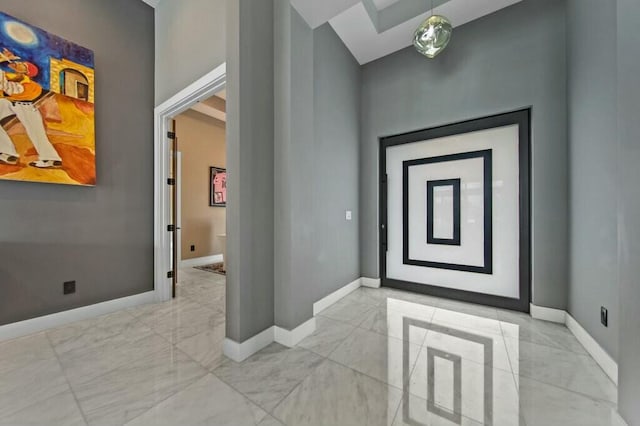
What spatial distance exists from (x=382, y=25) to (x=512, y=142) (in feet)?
6.65

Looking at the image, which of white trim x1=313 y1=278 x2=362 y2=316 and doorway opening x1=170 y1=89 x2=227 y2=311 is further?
doorway opening x1=170 y1=89 x2=227 y2=311

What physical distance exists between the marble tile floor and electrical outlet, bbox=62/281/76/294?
1.06 ft

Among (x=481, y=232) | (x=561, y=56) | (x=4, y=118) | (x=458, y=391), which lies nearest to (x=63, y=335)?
(x=4, y=118)

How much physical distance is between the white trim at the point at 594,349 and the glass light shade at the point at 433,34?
2.79m

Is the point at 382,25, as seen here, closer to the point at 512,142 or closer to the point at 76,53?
the point at 512,142

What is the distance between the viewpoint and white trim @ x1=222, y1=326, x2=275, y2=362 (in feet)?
5.30

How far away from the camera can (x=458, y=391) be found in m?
1.34

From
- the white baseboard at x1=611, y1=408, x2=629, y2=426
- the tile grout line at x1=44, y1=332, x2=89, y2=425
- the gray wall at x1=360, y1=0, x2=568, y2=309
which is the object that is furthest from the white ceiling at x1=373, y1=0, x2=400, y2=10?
the tile grout line at x1=44, y1=332, x2=89, y2=425

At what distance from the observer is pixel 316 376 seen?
1.45 meters

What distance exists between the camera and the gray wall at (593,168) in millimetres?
1520

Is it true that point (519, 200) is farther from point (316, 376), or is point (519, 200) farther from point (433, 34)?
point (316, 376)

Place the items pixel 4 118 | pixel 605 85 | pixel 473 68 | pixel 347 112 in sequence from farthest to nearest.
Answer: pixel 347 112, pixel 473 68, pixel 4 118, pixel 605 85

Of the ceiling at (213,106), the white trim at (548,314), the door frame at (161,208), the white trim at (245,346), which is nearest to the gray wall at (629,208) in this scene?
the white trim at (548,314)

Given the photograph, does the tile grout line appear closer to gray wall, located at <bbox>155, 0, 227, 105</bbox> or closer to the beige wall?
gray wall, located at <bbox>155, 0, 227, 105</bbox>
